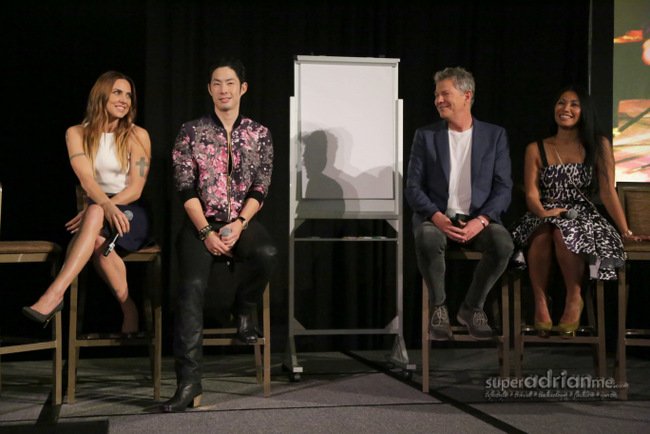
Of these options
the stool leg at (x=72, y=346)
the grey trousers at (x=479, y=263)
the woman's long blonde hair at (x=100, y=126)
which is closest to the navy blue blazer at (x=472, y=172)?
the grey trousers at (x=479, y=263)

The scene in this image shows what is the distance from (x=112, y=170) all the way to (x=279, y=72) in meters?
1.39

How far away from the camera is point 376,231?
169 inches

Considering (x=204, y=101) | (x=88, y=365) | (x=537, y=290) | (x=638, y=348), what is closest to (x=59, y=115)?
(x=204, y=101)

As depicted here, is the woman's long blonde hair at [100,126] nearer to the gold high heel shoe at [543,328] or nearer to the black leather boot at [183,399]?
the black leather boot at [183,399]

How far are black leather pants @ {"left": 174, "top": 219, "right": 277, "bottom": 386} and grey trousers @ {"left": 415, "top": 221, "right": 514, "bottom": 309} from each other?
66 centimetres

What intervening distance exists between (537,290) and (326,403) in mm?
1077

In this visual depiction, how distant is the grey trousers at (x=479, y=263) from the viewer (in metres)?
2.99

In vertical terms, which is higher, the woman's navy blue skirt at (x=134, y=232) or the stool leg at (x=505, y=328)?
the woman's navy blue skirt at (x=134, y=232)

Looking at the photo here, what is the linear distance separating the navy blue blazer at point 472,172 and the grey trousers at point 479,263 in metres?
0.17

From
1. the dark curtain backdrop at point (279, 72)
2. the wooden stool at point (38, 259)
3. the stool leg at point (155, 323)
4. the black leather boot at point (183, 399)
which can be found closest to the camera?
the black leather boot at point (183, 399)

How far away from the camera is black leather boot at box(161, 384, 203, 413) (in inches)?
105

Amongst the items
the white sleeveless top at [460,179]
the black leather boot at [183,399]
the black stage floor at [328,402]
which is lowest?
the black stage floor at [328,402]

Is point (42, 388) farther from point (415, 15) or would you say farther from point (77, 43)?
point (415, 15)

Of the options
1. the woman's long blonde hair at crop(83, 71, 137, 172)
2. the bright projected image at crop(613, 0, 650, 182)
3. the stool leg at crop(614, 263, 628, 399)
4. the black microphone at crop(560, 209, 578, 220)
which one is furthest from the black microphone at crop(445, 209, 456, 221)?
the bright projected image at crop(613, 0, 650, 182)
